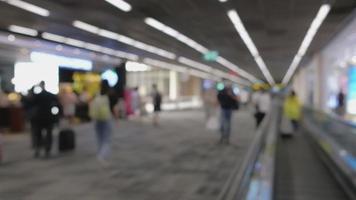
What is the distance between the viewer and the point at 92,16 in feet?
49.8

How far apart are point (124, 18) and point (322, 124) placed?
8.22 m

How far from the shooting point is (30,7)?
541 inches

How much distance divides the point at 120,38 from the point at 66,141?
10.0 metres

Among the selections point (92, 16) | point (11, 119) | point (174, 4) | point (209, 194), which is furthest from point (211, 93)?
point (209, 194)

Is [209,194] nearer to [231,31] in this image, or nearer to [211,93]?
[211,93]

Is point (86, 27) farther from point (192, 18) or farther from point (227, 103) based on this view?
point (227, 103)

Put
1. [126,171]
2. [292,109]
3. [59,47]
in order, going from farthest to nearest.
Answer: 1. [59,47]
2. [292,109]
3. [126,171]

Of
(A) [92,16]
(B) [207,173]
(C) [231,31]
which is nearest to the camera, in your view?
(B) [207,173]

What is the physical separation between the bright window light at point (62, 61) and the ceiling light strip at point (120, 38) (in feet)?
6.99

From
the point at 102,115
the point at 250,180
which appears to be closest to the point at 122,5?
the point at 102,115

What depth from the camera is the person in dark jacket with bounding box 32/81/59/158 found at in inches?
396

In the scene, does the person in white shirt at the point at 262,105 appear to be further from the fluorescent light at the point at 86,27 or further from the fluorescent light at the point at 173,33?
the fluorescent light at the point at 86,27

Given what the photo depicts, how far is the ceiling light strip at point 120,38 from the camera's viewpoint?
56.5ft

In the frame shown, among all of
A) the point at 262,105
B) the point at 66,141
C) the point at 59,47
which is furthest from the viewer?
the point at 59,47
